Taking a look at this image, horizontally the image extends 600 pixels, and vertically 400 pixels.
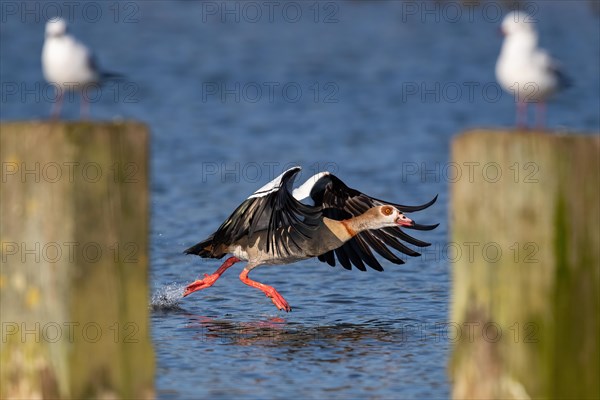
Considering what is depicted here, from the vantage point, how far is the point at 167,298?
1098 centimetres

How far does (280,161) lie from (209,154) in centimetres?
129

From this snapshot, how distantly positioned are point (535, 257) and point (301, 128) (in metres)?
16.0

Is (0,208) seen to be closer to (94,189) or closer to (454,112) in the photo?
(94,189)

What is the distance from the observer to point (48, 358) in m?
5.86

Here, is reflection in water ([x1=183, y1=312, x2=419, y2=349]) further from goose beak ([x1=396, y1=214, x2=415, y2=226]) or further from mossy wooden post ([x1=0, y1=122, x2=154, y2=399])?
mossy wooden post ([x1=0, y1=122, x2=154, y2=399])

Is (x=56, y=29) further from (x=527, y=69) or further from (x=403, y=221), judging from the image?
(x=403, y=221)

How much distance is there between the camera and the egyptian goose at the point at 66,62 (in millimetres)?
6609

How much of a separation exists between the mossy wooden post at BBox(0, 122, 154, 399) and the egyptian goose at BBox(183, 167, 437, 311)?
4.23m

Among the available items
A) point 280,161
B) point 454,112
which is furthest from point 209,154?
point 454,112

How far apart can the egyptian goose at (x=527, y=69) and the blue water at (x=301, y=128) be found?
0.29 meters

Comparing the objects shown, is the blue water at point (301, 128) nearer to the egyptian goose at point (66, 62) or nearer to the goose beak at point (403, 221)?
the goose beak at point (403, 221)

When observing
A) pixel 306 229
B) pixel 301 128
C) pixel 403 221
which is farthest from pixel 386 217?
pixel 301 128

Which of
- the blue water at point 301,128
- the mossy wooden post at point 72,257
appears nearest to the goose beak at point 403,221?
the blue water at point 301,128

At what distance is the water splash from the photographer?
10727 millimetres
